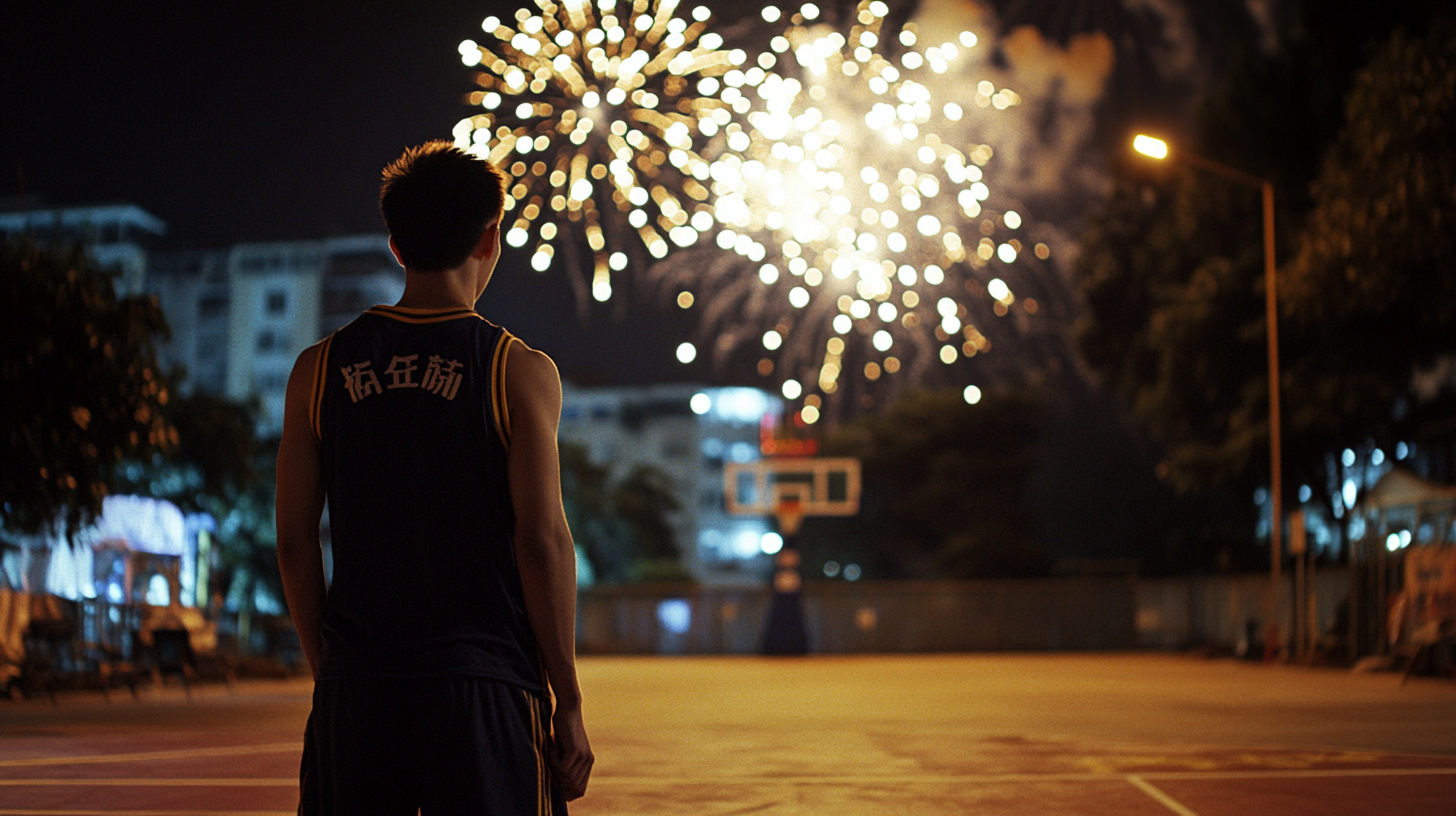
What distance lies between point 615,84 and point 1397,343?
20.1 meters

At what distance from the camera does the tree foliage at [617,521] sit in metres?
65.6

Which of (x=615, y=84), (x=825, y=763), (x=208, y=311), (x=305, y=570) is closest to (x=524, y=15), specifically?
(x=615, y=84)

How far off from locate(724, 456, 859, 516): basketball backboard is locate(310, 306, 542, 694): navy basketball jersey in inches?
1399

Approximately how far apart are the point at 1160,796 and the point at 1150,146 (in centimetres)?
1641

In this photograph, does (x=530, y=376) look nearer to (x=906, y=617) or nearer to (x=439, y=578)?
(x=439, y=578)

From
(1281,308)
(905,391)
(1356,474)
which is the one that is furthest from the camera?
(905,391)

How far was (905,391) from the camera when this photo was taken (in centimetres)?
6594

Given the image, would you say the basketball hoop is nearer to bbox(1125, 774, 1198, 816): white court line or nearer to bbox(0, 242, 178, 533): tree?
bbox(0, 242, 178, 533): tree

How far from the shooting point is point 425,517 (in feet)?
8.34

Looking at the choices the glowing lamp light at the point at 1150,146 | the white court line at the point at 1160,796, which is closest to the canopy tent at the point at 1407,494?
the glowing lamp light at the point at 1150,146

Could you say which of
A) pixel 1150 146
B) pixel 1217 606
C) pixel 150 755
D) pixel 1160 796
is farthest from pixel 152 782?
pixel 1217 606

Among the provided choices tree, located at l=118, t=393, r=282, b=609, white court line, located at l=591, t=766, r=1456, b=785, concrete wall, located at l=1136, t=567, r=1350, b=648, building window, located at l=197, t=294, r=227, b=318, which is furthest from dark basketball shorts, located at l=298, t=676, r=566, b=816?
building window, located at l=197, t=294, r=227, b=318

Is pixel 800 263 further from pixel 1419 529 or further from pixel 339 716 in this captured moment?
pixel 339 716

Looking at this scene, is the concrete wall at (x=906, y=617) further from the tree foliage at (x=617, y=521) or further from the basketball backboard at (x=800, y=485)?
the tree foliage at (x=617, y=521)
